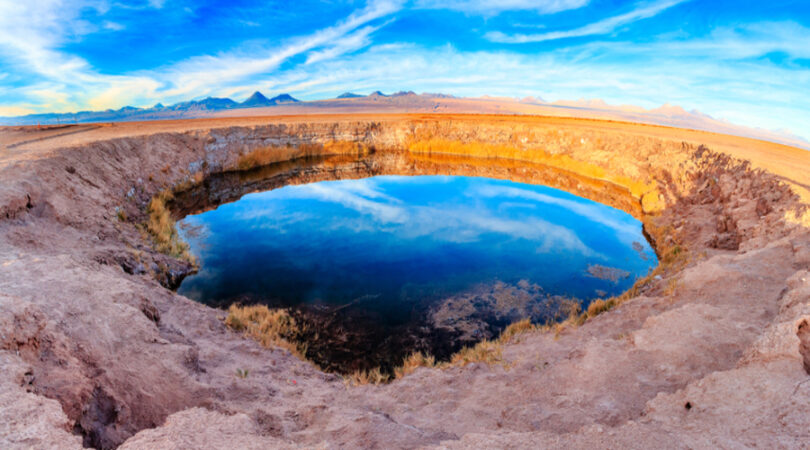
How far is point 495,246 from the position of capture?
1548 centimetres

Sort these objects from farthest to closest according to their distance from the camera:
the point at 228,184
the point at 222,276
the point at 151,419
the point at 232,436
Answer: the point at 228,184 < the point at 222,276 < the point at 151,419 < the point at 232,436

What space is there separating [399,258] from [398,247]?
1.25 meters

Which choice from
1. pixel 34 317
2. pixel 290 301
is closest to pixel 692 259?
pixel 290 301

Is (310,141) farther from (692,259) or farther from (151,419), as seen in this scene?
(151,419)

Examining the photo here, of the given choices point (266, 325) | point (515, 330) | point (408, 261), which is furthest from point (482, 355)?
point (408, 261)

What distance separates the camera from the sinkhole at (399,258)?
375 inches

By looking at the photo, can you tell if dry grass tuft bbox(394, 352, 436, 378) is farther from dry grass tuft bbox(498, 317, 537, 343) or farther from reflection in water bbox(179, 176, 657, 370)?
dry grass tuft bbox(498, 317, 537, 343)

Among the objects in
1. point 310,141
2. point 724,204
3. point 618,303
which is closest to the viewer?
point 618,303

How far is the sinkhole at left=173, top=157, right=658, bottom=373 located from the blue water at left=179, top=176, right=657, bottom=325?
2.5 inches

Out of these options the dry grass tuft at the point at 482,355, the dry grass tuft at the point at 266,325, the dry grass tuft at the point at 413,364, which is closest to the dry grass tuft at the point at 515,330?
the dry grass tuft at the point at 482,355

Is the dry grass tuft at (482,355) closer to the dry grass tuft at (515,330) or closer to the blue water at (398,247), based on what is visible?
the dry grass tuft at (515,330)

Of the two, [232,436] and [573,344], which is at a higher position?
[232,436]

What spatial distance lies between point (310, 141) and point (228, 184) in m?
12.5

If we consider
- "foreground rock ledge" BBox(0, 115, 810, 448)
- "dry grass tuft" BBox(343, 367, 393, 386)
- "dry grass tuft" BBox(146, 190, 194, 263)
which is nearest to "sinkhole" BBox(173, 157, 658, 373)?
"dry grass tuft" BBox(343, 367, 393, 386)
